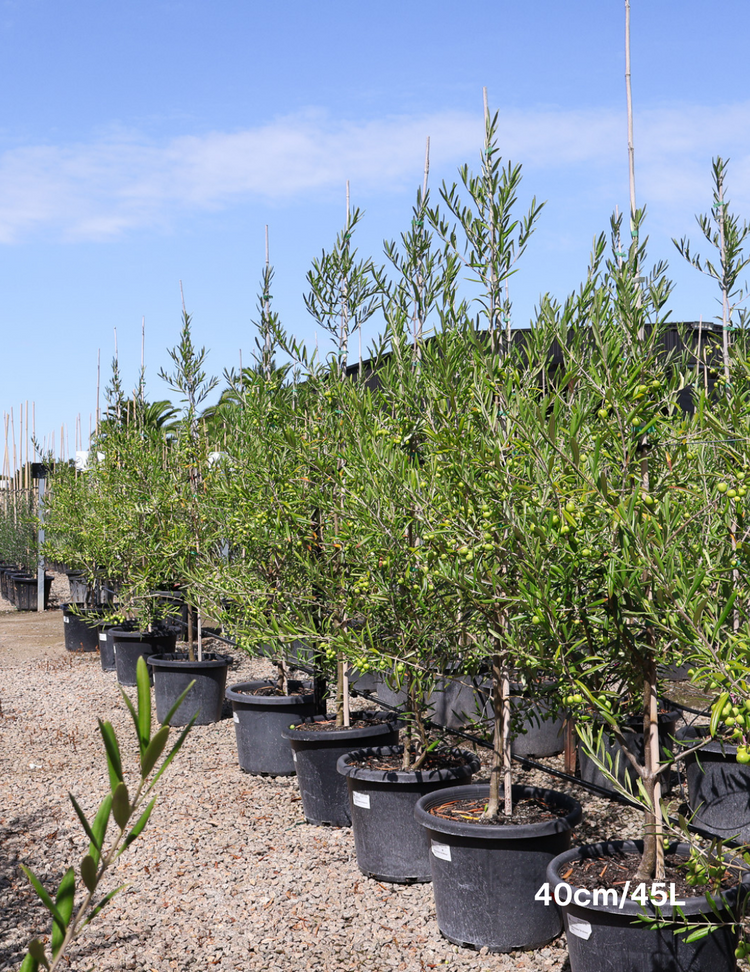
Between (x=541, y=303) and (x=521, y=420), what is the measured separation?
70 centimetres

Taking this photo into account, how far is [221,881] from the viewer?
15.7ft

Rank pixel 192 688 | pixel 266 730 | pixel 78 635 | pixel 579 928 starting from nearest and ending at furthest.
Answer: pixel 579 928, pixel 266 730, pixel 192 688, pixel 78 635

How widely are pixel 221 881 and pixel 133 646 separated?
5660 millimetres

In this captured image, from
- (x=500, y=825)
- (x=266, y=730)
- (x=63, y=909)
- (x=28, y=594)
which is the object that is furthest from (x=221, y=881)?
(x=28, y=594)

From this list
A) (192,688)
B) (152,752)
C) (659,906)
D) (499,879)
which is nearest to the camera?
(152,752)

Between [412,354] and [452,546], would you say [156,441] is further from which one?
[452,546]

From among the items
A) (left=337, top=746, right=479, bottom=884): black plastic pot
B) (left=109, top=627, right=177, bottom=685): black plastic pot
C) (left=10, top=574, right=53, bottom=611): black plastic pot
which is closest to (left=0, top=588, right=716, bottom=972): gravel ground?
(left=337, top=746, right=479, bottom=884): black plastic pot

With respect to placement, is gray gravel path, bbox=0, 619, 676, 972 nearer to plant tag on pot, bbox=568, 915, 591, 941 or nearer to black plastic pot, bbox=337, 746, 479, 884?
black plastic pot, bbox=337, 746, 479, 884

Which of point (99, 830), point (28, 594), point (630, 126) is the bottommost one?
point (28, 594)

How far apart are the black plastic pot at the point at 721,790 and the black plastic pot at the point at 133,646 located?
20.5ft

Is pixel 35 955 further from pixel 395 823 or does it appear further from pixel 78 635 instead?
pixel 78 635

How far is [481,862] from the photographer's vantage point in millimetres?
3953

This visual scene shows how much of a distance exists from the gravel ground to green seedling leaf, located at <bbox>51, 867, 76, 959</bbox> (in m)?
3.17

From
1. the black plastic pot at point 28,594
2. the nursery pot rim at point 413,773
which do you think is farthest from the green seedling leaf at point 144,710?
the black plastic pot at point 28,594
